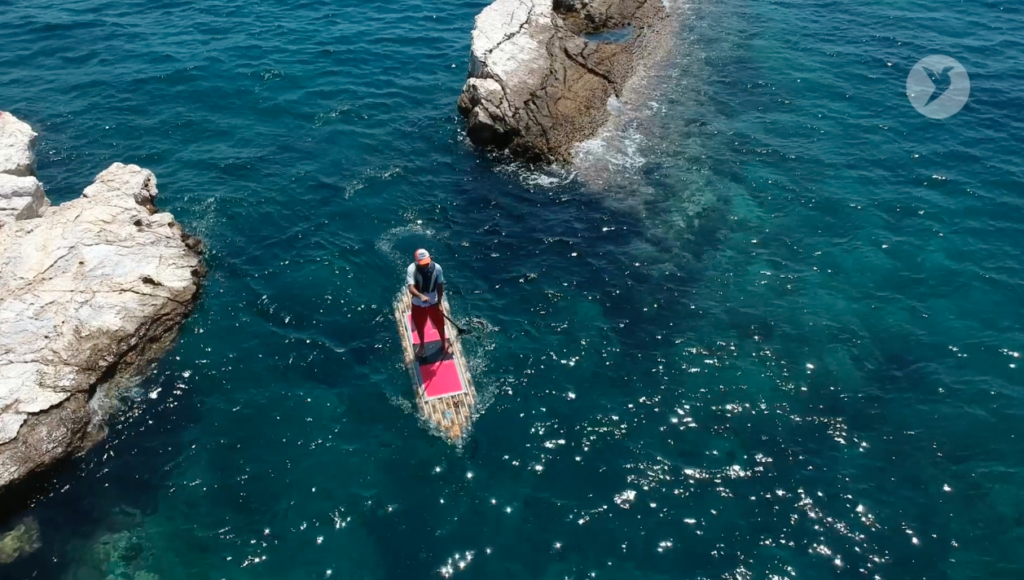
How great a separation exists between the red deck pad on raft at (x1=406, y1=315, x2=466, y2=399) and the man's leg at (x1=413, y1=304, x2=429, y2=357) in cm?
28

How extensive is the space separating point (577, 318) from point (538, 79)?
39.7 ft

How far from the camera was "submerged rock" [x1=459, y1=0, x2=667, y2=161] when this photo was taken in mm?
25938

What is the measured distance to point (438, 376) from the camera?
1792 cm

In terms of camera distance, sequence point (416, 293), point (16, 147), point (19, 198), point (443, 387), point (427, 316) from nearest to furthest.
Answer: point (416, 293) < point (443, 387) < point (427, 316) < point (19, 198) < point (16, 147)

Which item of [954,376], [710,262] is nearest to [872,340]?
[954,376]

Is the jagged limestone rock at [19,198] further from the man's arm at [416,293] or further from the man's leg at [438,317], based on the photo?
the man's leg at [438,317]

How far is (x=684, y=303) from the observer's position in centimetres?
2003

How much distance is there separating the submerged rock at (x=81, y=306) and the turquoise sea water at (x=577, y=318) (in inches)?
33.9

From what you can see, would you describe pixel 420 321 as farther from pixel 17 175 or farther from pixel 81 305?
pixel 17 175

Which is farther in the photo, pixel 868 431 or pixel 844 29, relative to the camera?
pixel 844 29

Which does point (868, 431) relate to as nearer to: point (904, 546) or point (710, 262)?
point (904, 546)

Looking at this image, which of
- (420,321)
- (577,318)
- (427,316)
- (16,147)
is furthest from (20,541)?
(16,147)

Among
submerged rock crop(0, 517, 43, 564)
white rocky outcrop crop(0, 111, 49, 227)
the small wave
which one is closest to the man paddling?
the small wave

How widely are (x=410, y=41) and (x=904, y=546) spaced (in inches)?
1163
